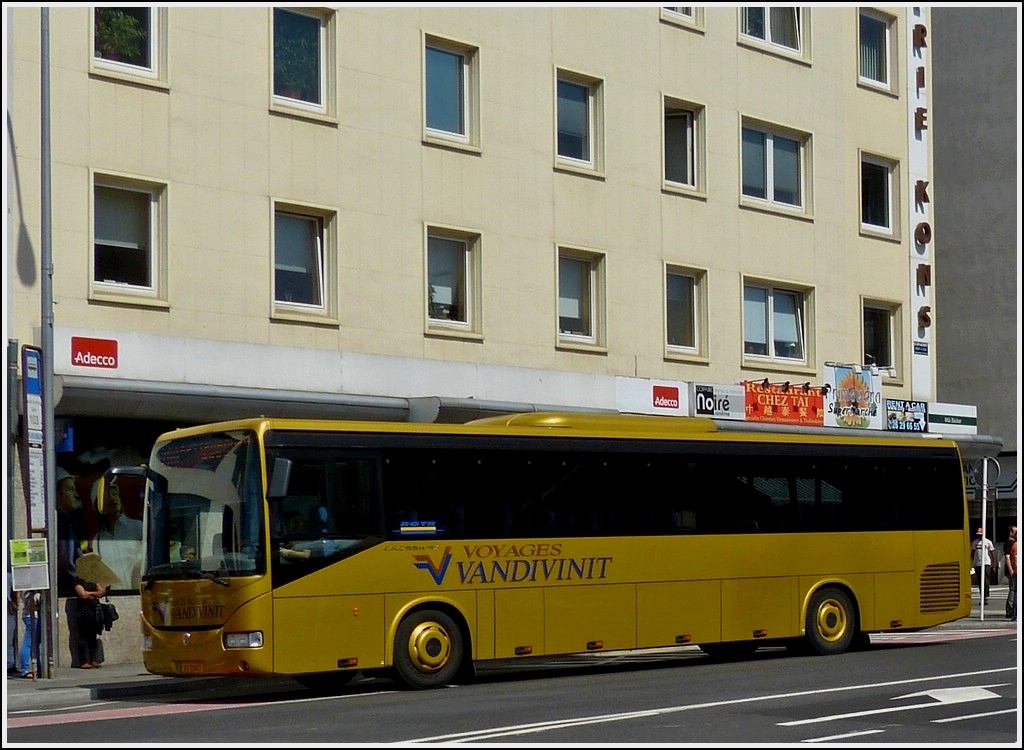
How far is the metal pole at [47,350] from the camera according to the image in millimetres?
19797

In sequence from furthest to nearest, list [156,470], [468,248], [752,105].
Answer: [752,105]
[468,248]
[156,470]

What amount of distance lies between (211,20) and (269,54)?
3.56ft

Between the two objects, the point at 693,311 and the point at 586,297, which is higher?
the point at 586,297

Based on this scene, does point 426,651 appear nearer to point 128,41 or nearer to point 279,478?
point 279,478

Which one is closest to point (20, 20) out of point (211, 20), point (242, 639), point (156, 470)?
point (211, 20)

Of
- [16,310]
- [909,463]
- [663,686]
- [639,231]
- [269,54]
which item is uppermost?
[269,54]

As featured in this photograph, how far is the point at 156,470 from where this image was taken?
1794cm

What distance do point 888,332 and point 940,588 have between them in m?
14.6

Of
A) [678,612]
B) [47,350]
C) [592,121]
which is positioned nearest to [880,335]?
[592,121]

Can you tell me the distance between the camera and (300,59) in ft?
85.6

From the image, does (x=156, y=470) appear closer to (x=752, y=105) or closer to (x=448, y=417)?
(x=448, y=417)

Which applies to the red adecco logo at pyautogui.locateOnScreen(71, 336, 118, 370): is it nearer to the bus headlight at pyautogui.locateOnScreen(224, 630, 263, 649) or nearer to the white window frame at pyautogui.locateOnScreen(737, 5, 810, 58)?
the bus headlight at pyautogui.locateOnScreen(224, 630, 263, 649)

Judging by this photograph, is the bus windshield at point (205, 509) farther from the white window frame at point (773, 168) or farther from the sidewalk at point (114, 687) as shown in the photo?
the white window frame at point (773, 168)

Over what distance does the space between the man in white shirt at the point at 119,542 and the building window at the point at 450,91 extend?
308 inches
